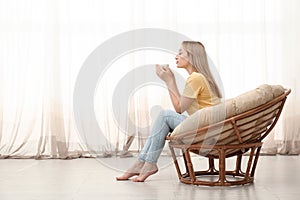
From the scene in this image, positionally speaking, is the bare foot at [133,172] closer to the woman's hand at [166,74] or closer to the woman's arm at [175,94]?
the woman's arm at [175,94]

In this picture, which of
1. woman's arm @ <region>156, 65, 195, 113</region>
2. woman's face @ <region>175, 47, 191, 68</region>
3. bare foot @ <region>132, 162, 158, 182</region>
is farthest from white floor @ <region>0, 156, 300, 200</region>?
woman's face @ <region>175, 47, 191, 68</region>

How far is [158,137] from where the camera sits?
3072 mm

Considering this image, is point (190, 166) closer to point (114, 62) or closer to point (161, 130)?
point (161, 130)

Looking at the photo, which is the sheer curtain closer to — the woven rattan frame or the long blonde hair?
the long blonde hair

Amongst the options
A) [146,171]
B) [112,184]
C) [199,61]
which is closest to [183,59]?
[199,61]

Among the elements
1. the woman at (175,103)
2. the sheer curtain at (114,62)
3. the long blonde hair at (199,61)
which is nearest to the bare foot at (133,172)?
the woman at (175,103)

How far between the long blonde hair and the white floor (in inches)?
24.6

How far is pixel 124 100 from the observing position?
4.65m

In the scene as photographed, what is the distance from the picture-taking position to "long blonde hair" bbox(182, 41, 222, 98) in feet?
10.3

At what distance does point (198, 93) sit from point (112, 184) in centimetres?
75

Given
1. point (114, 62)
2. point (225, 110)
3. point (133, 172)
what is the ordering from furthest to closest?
1. point (114, 62)
2. point (133, 172)
3. point (225, 110)

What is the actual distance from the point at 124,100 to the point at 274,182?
6.38ft

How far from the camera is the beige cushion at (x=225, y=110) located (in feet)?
9.26

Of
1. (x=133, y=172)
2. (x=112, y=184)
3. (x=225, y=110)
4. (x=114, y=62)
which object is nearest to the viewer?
(x=225, y=110)
